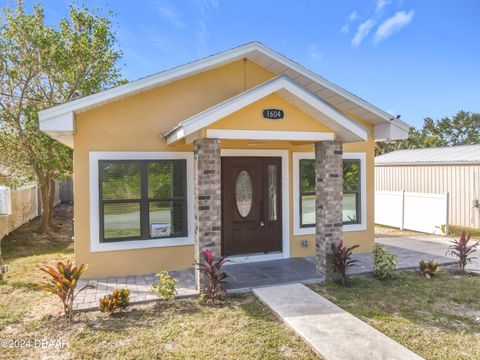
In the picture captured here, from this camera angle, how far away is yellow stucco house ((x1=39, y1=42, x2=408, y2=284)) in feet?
22.4

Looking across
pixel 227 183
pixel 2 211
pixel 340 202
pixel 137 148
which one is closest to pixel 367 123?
pixel 340 202

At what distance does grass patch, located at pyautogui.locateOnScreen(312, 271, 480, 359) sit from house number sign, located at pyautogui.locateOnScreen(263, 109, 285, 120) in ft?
11.4

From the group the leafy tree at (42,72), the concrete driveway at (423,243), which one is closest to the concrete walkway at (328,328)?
the concrete driveway at (423,243)

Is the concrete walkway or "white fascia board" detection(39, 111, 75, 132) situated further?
"white fascia board" detection(39, 111, 75, 132)

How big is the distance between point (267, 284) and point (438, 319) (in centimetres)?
301

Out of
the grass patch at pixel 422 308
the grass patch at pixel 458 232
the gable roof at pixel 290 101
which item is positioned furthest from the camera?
the grass patch at pixel 458 232

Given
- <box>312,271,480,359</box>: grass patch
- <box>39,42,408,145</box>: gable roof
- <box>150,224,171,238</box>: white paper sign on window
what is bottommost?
<box>312,271,480,359</box>: grass patch

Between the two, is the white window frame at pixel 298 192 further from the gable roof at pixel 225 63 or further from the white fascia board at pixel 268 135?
the white fascia board at pixel 268 135

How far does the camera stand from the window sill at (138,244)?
304 inches

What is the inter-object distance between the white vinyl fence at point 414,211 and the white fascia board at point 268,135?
8.60 m

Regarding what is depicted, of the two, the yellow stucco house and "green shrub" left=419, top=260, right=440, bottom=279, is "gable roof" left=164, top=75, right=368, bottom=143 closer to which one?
the yellow stucco house

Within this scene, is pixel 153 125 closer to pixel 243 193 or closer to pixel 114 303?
pixel 243 193

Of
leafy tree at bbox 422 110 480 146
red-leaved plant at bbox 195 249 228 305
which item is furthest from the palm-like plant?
leafy tree at bbox 422 110 480 146

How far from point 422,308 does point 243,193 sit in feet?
15.3
